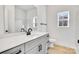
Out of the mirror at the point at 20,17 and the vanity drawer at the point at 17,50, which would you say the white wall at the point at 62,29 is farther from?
the vanity drawer at the point at 17,50

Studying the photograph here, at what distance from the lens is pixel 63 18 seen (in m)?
1.22

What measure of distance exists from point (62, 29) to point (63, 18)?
0.53ft

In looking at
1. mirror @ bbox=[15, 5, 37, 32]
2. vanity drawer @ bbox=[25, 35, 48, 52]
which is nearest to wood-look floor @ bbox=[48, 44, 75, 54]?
vanity drawer @ bbox=[25, 35, 48, 52]

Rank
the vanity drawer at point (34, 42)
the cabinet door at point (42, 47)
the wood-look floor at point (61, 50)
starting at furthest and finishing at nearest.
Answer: the cabinet door at point (42, 47)
the wood-look floor at point (61, 50)
the vanity drawer at point (34, 42)

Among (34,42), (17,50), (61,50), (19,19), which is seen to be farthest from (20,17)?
(61,50)

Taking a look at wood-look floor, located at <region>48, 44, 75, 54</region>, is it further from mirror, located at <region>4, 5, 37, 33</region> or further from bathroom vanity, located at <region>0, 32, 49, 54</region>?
mirror, located at <region>4, 5, 37, 33</region>

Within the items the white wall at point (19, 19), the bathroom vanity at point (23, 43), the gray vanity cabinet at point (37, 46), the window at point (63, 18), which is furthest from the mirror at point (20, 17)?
the window at point (63, 18)

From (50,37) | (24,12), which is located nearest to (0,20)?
(24,12)

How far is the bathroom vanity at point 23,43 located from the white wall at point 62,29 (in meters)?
0.15

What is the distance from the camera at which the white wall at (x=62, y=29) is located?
3.91 feet

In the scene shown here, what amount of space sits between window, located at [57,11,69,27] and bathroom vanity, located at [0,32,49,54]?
28cm

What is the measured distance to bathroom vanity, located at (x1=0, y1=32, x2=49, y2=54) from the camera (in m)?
0.78

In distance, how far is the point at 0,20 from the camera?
105 centimetres
